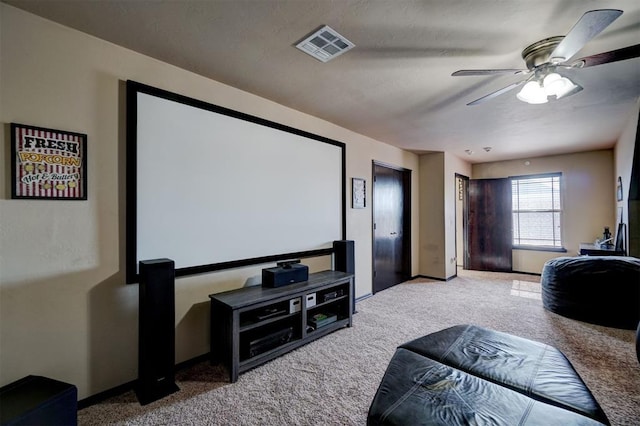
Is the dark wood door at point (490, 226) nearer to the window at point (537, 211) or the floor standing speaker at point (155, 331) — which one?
the window at point (537, 211)

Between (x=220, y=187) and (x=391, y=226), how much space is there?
3.26m

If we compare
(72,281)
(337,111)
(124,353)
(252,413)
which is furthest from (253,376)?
(337,111)

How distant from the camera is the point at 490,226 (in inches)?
250

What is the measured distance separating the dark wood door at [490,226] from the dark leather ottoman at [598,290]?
2.73 m

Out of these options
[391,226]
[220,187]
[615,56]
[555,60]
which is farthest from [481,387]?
[391,226]

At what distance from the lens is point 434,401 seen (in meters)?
1.31

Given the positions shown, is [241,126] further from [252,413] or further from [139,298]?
[252,413]

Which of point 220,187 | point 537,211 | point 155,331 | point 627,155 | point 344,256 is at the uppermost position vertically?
point 627,155

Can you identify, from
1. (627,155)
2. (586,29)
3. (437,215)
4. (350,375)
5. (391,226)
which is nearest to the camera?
(586,29)

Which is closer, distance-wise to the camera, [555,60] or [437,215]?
[555,60]

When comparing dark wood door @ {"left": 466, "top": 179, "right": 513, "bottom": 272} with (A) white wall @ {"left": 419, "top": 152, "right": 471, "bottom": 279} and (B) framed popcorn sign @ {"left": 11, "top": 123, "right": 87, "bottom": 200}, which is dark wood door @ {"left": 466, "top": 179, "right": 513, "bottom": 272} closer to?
(A) white wall @ {"left": 419, "top": 152, "right": 471, "bottom": 279}

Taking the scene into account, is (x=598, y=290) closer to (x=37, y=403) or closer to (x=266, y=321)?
(x=266, y=321)

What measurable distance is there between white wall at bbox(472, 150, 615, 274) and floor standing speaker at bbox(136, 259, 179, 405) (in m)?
6.80

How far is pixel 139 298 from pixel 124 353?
0.45 meters
